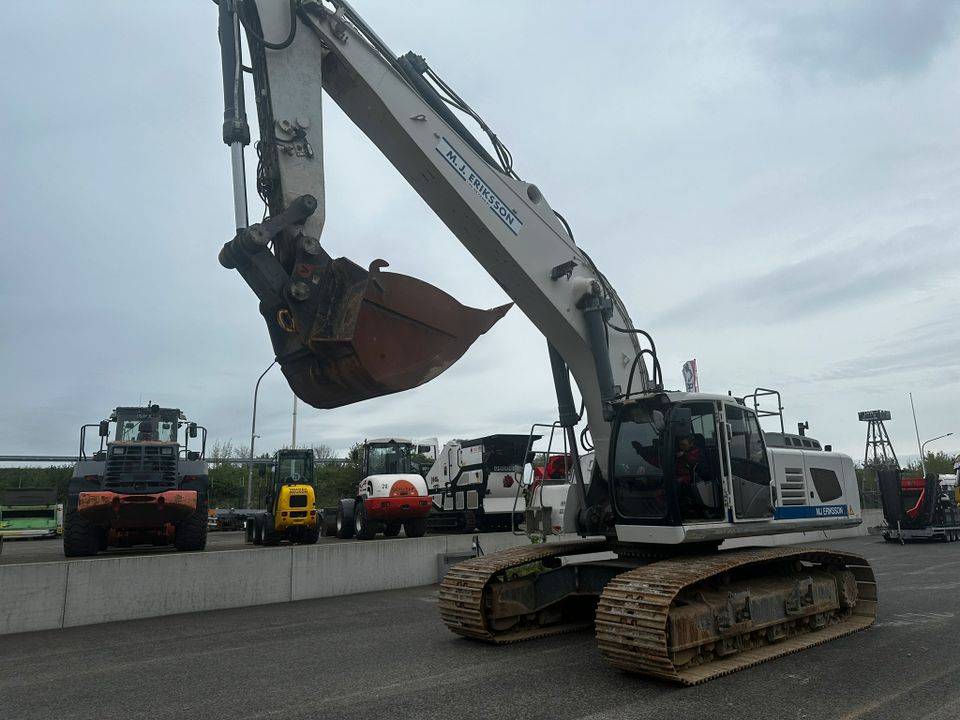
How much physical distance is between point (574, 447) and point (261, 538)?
12.4 m

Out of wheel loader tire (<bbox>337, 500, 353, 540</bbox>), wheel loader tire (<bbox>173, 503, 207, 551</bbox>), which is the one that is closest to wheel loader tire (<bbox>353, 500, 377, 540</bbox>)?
wheel loader tire (<bbox>337, 500, 353, 540</bbox>)

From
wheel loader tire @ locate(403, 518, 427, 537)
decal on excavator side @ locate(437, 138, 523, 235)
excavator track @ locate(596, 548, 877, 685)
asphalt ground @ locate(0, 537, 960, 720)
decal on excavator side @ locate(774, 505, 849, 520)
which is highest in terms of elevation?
decal on excavator side @ locate(437, 138, 523, 235)

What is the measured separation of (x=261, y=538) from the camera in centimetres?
1792

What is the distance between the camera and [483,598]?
7355 mm

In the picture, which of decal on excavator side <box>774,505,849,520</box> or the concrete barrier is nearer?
decal on excavator side <box>774,505,849,520</box>

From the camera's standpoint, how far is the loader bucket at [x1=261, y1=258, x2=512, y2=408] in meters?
5.80

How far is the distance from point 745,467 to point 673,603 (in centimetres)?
184

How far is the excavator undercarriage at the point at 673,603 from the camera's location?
5.76 m

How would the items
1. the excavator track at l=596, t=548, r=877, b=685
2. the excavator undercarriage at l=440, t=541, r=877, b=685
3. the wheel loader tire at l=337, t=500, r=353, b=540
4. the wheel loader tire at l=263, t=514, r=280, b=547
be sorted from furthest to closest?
the wheel loader tire at l=337, t=500, r=353, b=540 → the wheel loader tire at l=263, t=514, r=280, b=547 → the excavator undercarriage at l=440, t=541, r=877, b=685 → the excavator track at l=596, t=548, r=877, b=685

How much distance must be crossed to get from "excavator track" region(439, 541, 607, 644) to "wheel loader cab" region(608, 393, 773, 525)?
119 centimetres

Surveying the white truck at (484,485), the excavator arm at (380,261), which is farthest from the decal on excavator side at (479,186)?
the white truck at (484,485)

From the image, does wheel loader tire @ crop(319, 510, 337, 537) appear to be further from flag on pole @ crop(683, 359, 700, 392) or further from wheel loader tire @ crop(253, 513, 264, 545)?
flag on pole @ crop(683, 359, 700, 392)

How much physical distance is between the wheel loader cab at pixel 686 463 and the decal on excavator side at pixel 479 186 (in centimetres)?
244

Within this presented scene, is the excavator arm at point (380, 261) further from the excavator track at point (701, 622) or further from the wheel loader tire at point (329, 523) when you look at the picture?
the wheel loader tire at point (329, 523)
